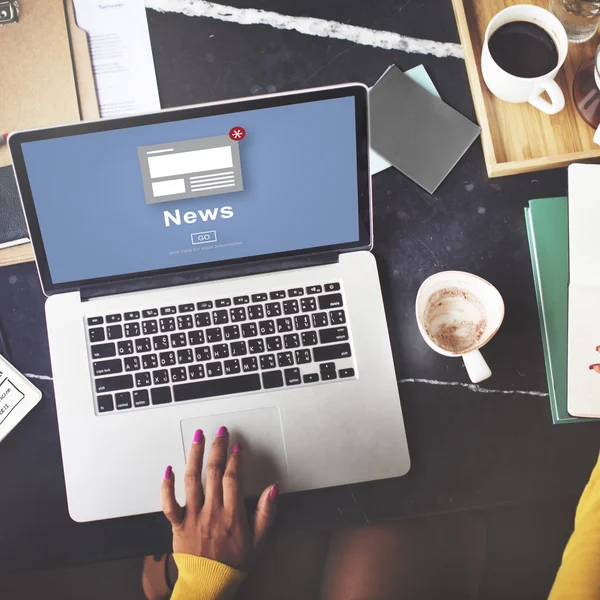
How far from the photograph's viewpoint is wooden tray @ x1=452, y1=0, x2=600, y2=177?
80 cm

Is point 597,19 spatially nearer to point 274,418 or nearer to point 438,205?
point 438,205

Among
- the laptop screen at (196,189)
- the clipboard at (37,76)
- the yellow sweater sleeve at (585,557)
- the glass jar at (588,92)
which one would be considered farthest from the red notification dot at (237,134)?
the yellow sweater sleeve at (585,557)

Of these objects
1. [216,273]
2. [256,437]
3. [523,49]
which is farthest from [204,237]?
[523,49]

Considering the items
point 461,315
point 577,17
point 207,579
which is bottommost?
point 207,579

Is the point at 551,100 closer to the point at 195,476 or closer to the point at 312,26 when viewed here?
the point at 312,26

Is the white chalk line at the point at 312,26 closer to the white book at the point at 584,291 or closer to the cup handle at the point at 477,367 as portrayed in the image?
the white book at the point at 584,291

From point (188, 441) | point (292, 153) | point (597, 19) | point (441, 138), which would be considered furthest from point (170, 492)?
point (597, 19)

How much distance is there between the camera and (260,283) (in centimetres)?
78

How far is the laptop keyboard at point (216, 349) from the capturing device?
0.76m

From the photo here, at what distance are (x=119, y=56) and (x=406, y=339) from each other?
0.59 m

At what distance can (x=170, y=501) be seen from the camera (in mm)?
740

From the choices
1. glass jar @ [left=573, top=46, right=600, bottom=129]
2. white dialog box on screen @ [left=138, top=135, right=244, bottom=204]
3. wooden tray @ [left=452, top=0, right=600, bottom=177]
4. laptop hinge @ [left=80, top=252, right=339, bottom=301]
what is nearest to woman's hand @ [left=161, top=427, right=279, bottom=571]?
laptop hinge @ [left=80, top=252, right=339, bottom=301]

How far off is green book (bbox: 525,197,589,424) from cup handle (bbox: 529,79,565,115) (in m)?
0.12

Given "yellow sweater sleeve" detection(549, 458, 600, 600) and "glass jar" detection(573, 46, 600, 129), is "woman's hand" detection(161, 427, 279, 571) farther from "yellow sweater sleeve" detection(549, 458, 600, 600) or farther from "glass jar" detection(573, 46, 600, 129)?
"glass jar" detection(573, 46, 600, 129)
